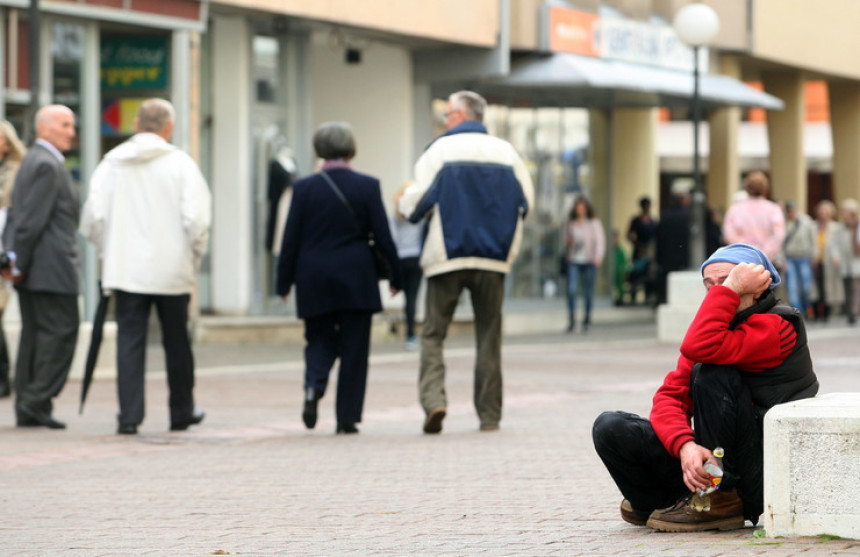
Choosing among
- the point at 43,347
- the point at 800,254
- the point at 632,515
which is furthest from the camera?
the point at 800,254

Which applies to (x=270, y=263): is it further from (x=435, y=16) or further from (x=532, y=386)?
(x=532, y=386)

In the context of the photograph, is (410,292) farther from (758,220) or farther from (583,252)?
(583,252)

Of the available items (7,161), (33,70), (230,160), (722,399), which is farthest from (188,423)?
(230,160)

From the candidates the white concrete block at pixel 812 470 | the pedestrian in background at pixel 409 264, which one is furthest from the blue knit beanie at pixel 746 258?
the pedestrian in background at pixel 409 264

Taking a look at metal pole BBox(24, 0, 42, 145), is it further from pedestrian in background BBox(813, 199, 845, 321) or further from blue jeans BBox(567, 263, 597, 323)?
pedestrian in background BBox(813, 199, 845, 321)

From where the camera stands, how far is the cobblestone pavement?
6109 mm

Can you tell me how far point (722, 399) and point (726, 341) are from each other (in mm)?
198

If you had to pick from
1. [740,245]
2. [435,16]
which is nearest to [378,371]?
[435,16]

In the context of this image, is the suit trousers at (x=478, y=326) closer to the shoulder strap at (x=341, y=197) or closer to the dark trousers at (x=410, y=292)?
the shoulder strap at (x=341, y=197)

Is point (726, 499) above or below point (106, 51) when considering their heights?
below

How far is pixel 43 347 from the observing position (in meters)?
10.7

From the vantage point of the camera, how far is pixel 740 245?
6109mm

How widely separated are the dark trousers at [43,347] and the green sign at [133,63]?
7504 millimetres

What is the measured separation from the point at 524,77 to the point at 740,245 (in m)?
17.8
